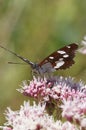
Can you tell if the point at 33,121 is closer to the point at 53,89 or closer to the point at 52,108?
the point at 52,108

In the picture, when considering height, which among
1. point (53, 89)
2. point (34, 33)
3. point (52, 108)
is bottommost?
point (52, 108)

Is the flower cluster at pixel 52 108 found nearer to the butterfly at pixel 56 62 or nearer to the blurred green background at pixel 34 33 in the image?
the butterfly at pixel 56 62

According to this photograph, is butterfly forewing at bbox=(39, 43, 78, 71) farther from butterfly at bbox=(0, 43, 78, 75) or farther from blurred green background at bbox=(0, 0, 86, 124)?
blurred green background at bbox=(0, 0, 86, 124)

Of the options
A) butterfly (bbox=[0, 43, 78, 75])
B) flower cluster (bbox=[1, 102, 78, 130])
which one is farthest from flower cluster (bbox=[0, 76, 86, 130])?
butterfly (bbox=[0, 43, 78, 75])

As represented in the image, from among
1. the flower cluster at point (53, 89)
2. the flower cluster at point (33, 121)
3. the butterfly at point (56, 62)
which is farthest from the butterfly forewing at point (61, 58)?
the flower cluster at point (33, 121)

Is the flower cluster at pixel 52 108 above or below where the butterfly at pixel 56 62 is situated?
below

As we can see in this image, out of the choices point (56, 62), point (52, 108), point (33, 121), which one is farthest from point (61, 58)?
point (33, 121)
